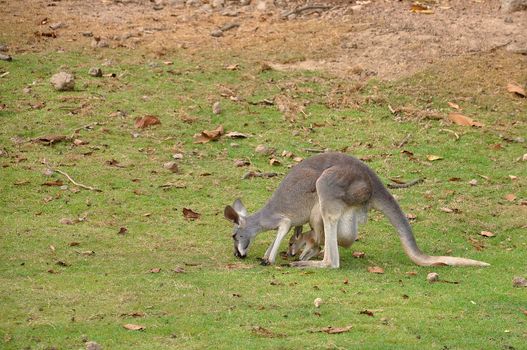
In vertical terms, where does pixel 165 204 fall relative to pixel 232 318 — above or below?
below

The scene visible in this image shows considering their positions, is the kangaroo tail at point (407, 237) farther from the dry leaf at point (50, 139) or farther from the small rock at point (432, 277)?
the dry leaf at point (50, 139)

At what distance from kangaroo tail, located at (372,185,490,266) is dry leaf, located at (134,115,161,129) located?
194 inches

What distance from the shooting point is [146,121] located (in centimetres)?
1445

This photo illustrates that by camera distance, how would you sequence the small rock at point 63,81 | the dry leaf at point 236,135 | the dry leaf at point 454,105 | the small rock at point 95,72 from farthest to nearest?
the small rock at point 95,72 → the dry leaf at point 454,105 → the small rock at point 63,81 → the dry leaf at point 236,135

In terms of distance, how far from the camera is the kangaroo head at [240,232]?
10414 mm

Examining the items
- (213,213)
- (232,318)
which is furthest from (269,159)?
(232,318)

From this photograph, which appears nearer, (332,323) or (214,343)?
(214,343)

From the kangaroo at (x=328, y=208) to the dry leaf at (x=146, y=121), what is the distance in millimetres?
4024

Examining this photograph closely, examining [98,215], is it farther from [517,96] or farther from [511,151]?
[517,96]

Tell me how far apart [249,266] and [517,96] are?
727cm

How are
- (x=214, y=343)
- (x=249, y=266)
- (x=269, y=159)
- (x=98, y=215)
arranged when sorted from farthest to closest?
(x=269, y=159), (x=98, y=215), (x=249, y=266), (x=214, y=343)

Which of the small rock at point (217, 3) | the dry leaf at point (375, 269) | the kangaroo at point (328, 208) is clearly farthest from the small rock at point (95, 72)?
the dry leaf at point (375, 269)

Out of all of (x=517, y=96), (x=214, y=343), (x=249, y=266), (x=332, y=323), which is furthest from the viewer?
(x=517, y=96)

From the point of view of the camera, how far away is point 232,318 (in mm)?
8242
